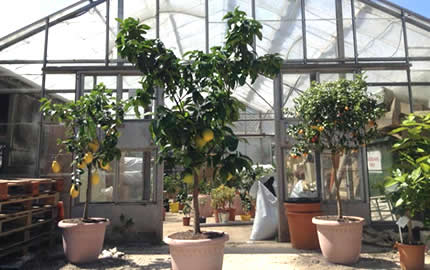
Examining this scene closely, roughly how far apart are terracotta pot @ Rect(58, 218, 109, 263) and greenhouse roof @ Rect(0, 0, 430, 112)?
2669 millimetres

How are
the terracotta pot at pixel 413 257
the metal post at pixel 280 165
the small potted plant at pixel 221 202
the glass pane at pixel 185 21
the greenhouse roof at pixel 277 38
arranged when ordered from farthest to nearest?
the small potted plant at pixel 221 202
the glass pane at pixel 185 21
the greenhouse roof at pixel 277 38
the metal post at pixel 280 165
the terracotta pot at pixel 413 257

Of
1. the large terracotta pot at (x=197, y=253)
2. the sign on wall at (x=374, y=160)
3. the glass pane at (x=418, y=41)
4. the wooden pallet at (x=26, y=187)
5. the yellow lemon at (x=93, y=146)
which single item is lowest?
the large terracotta pot at (x=197, y=253)

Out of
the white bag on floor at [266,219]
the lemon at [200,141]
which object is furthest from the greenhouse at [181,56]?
the lemon at [200,141]

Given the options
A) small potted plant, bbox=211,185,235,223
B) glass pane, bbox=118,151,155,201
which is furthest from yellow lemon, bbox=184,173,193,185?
small potted plant, bbox=211,185,235,223

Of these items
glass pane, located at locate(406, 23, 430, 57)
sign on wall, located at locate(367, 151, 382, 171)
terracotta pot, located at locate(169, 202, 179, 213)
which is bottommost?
terracotta pot, located at locate(169, 202, 179, 213)

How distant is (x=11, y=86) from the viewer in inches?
235

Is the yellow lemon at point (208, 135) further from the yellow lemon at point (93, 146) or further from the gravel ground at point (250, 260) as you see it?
the yellow lemon at point (93, 146)

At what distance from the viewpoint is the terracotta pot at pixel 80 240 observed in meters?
4.27

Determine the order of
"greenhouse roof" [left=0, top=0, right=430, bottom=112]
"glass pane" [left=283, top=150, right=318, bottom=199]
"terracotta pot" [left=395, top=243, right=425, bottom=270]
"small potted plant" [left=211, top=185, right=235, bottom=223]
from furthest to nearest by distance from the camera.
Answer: "small potted plant" [left=211, top=185, right=235, bottom=223] < "greenhouse roof" [left=0, top=0, right=430, bottom=112] < "glass pane" [left=283, top=150, right=318, bottom=199] < "terracotta pot" [left=395, top=243, right=425, bottom=270]

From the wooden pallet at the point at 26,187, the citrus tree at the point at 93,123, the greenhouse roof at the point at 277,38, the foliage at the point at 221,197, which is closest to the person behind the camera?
the wooden pallet at the point at 26,187

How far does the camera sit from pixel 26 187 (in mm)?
4602

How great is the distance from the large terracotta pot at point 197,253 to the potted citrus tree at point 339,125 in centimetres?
189

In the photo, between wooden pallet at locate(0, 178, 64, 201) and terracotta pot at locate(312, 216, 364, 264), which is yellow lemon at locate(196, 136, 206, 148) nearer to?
terracotta pot at locate(312, 216, 364, 264)

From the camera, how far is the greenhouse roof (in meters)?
6.02
